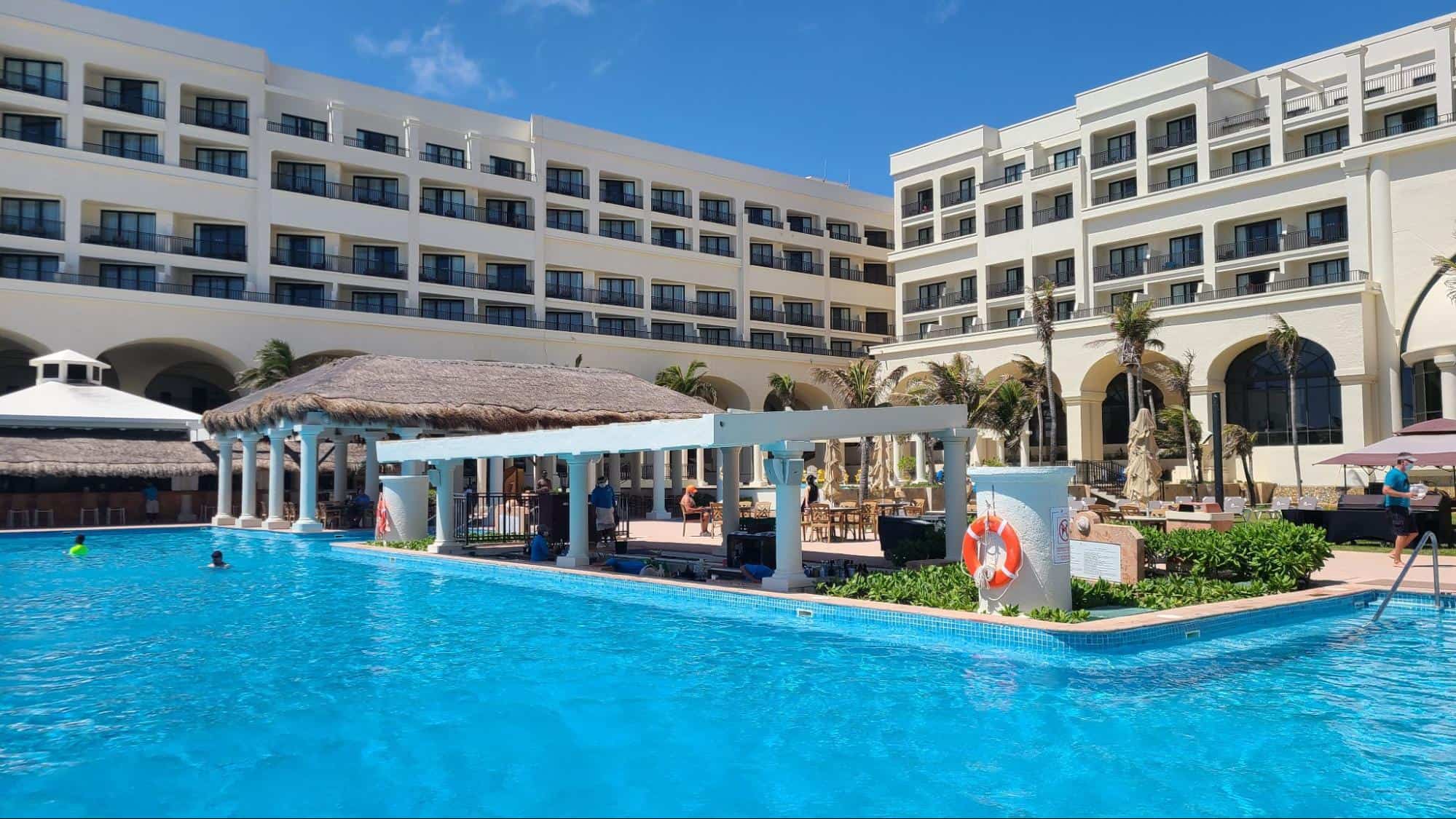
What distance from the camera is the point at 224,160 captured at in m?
39.2

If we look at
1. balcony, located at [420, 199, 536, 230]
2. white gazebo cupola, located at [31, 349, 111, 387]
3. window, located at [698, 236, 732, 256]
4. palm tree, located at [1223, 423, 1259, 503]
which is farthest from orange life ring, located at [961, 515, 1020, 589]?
window, located at [698, 236, 732, 256]

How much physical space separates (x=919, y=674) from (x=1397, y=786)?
12.0ft

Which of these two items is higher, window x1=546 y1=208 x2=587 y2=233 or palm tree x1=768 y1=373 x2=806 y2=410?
window x1=546 y1=208 x2=587 y2=233

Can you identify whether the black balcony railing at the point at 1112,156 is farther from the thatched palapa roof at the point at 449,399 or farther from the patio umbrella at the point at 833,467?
the thatched palapa roof at the point at 449,399

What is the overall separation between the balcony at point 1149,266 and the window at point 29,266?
3743 centimetres

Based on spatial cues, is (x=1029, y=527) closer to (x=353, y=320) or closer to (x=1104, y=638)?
(x=1104, y=638)

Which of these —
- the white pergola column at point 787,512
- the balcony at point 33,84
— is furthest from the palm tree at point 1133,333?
the balcony at point 33,84

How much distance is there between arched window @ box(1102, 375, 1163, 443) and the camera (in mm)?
42000

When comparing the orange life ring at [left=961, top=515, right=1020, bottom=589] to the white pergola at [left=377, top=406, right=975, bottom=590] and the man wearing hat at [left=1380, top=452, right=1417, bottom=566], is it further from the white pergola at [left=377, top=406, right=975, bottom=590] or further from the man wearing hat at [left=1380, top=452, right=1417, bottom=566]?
the man wearing hat at [left=1380, top=452, right=1417, bottom=566]

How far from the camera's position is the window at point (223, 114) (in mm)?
38750

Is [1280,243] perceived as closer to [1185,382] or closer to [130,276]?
[1185,382]

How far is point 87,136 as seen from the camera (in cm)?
3694

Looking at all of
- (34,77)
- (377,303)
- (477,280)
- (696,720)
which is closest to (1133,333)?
(477,280)

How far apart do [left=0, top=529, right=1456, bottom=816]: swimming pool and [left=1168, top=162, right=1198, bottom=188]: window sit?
102 ft
